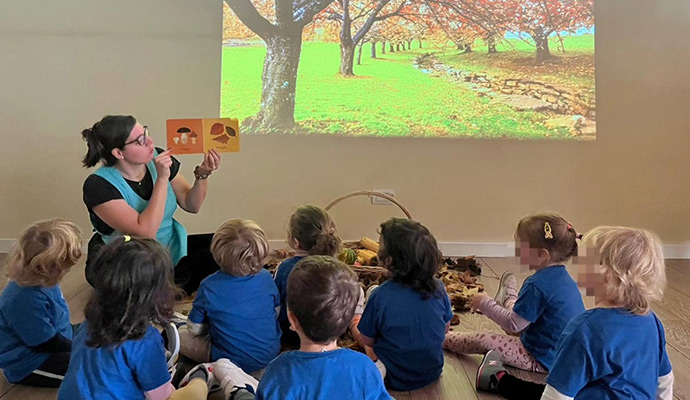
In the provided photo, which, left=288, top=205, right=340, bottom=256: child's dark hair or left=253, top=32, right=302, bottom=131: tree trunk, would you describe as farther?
left=253, top=32, right=302, bottom=131: tree trunk

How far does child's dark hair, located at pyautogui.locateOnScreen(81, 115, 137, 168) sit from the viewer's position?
213 centimetres

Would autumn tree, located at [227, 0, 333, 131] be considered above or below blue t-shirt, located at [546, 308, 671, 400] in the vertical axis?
above

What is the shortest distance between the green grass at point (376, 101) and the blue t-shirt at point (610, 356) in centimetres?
244

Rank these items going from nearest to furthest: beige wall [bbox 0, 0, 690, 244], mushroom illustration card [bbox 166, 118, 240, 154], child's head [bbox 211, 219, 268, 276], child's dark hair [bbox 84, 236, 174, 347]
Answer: child's dark hair [bbox 84, 236, 174, 347] → child's head [bbox 211, 219, 268, 276] → mushroom illustration card [bbox 166, 118, 240, 154] → beige wall [bbox 0, 0, 690, 244]

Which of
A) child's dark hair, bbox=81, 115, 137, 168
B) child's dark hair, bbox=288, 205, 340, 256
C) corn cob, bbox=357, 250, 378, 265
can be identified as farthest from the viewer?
corn cob, bbox=357, 250, 378, 265

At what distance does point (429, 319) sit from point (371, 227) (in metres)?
1.99

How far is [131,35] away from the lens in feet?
11.5

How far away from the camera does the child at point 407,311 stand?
1.67 m

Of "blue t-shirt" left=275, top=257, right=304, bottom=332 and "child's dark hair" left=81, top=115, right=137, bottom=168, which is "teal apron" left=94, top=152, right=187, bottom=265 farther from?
"blue t-shirt" left=275, top=257, right=304, bottom=332

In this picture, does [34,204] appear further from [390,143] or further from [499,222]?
[499,222]

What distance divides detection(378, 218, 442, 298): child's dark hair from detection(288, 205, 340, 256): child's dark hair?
0.33m

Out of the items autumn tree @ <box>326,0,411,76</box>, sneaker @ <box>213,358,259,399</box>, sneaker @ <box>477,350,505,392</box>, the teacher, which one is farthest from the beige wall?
sneaker @ <box>213,358,259,399</box>

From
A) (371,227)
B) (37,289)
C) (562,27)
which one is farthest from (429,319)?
(562,27)

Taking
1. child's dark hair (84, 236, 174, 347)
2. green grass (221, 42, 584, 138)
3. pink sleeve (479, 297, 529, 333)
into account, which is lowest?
pink sleeve (479, 297, 529, 333)
